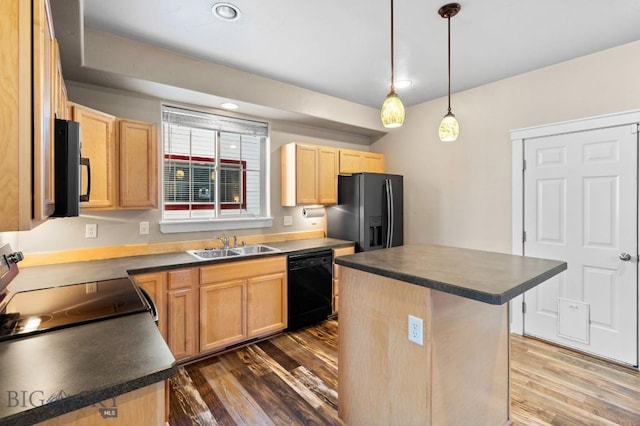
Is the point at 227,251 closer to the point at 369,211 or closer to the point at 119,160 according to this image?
the point at 119,160

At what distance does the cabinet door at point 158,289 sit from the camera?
2.42 meters

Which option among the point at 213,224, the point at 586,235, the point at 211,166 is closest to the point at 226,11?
the point at 211,166

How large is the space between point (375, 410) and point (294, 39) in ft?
8.88

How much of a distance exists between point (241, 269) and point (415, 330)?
1852 mm

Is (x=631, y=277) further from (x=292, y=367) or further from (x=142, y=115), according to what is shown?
(x=142, y=115)

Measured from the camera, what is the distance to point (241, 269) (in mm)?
2926

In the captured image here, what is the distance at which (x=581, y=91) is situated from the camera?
2904 millimetres

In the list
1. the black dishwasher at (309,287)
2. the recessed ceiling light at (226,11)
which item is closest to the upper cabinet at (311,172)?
the black dishwasher at (309,287)

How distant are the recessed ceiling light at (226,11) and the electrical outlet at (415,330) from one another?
Answer: 2.27 meters

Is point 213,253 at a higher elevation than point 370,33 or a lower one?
lower

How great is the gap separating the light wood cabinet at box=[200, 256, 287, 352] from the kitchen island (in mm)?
1280

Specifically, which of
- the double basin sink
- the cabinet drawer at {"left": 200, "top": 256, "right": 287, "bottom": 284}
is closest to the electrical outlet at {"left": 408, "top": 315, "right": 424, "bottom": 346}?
the cabinet drawer at {"left": 200, "top": 256, "right": 287, "bottom": 284}

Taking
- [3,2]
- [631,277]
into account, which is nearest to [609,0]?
[631,277]

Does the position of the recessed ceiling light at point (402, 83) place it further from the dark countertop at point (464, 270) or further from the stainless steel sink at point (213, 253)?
the stainless steel sink at point (213, 253)
